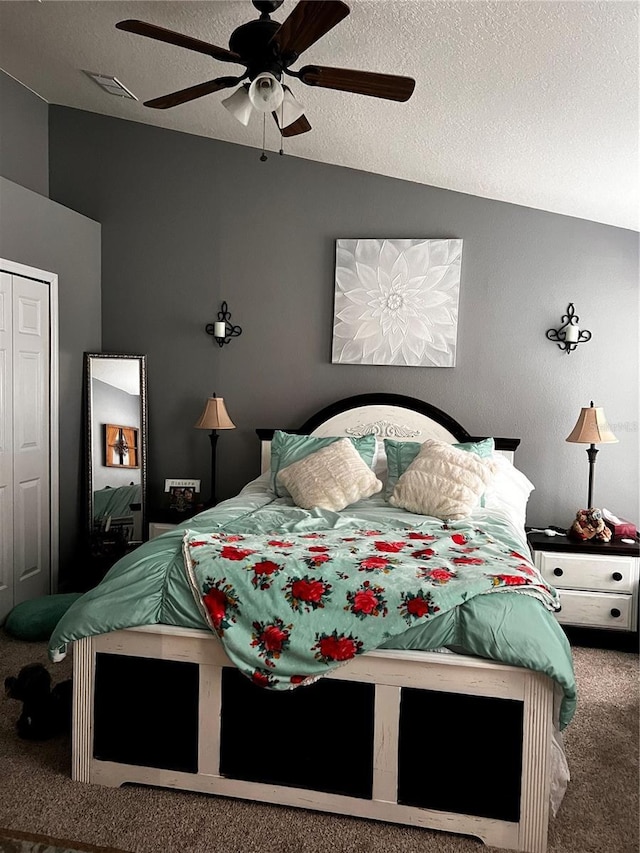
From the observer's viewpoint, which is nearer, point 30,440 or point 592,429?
point 592,429

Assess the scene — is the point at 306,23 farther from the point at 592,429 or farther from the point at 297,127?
the point at 592,429

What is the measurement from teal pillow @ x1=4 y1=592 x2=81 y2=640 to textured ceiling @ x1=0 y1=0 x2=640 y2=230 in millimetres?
2882

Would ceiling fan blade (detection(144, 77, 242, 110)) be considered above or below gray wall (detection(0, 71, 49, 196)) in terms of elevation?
below

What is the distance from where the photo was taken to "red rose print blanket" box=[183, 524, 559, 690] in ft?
7.21

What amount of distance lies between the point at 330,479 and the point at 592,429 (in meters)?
1.50

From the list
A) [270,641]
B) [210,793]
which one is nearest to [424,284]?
[270,641]

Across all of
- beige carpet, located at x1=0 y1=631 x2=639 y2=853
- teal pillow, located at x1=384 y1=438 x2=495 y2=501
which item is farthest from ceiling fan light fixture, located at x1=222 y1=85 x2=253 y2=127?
beige carpet, located at x1=0 y1=631 x2=639 y2=853

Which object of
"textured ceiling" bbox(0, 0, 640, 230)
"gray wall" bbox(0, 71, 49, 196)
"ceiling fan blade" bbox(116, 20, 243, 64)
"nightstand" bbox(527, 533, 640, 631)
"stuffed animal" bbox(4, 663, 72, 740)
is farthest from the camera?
"gray wall" bbox(0, 71, 49, 196)

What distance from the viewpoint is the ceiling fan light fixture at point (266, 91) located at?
2.36 meters

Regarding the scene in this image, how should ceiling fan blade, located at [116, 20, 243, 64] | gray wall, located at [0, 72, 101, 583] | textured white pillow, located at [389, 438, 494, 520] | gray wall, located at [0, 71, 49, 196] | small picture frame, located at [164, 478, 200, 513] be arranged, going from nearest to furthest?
ceiling fan blade, located at [116, 20, 243, 64]
textured white pillow, located at [389, 438, 494, 520]
gray wall, located at [0, 72, 101, 583]
gray wall, located at [0, 71, 49, 196]
small picture frame, located at [164, 478, 200, 513]

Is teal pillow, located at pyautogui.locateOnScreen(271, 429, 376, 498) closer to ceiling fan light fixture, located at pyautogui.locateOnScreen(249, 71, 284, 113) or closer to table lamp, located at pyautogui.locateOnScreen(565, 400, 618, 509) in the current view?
table lamp, located at pyautogui.locateOnScreen(565, 400, 618, 509)

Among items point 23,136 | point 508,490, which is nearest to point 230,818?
point 508,490

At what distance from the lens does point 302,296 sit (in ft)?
15.0

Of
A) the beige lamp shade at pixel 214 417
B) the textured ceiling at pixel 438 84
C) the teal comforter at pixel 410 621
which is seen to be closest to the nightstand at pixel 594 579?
the teal comforter at pixel 410 621
